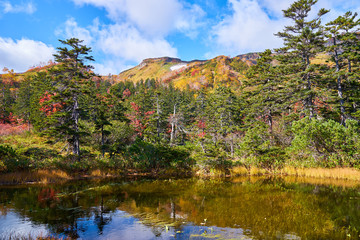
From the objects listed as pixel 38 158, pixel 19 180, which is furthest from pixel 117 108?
pixel 19 180

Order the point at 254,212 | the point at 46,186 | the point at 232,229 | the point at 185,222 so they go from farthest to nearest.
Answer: the point at 46,186, the point at 254,212, the point at 185,222, the point at 232,229

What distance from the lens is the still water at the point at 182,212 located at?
27.1ft

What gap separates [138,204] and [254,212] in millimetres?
6717

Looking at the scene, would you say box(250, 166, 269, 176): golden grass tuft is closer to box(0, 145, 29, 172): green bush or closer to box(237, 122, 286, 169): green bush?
box(237, 122, 286, 169): green bush

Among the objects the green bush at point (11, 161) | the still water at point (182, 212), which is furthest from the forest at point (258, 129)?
the still water at point (182, 212)

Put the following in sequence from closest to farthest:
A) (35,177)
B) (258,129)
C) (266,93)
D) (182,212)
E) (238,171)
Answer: (182,212)
(35,177)
(238,171)
(258,129)
(266,93)

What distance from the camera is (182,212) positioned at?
1090 cm

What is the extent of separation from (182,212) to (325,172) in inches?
669

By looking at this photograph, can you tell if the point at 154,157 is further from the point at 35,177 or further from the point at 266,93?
the point at 266,93

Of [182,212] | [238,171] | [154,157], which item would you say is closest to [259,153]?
[238,171]

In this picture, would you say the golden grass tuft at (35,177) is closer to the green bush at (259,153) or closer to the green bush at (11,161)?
the green bush at (11,161)

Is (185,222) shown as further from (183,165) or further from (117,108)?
(117,108)

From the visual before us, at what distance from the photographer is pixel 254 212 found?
34.7 ft

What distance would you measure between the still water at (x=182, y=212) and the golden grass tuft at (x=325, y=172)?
3.03m
